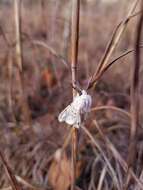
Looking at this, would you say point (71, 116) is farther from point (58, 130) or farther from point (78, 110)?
point (58, 130)

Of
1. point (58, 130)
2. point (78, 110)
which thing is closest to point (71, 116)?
point (78, 110)

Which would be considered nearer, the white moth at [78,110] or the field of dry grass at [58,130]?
the white moth at [78,110]

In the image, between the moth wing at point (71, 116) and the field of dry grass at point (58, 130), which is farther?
the field of dry grass at point (58, 130)

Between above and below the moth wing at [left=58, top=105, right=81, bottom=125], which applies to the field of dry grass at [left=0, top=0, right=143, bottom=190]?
below

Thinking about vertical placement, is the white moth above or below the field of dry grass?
above

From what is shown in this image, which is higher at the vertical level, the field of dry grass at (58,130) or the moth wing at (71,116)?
the moth wing at (71,116)

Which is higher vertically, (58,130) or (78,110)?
(78,110)

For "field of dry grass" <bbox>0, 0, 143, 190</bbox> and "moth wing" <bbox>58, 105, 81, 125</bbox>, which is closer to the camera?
"moth wing" <bbox>58, 105, 81, 125</bbox>

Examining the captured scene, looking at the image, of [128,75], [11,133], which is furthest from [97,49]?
[11,133]

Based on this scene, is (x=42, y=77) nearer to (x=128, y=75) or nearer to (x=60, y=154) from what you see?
(x=128, y=75)

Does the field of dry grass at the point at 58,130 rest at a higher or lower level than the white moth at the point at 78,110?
lower

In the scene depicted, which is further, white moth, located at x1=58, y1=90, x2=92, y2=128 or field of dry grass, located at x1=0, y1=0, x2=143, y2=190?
field of dry grass, located at x1=0, y1=0, x2=143, y2=190
